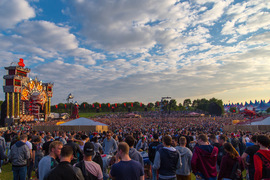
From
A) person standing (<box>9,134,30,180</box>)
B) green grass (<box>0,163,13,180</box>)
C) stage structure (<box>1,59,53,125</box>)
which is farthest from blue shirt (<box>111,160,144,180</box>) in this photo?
stage structure (<box>1,59,53,125</box>)

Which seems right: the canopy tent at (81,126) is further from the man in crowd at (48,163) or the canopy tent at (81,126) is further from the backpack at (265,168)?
the backpack at (265,168)

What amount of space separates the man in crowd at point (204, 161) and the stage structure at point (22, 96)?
172 feet

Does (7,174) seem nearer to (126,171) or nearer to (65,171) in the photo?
(65,171)

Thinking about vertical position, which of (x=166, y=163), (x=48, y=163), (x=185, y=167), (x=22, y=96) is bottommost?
(x=185, y=167)

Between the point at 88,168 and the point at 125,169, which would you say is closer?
the point at 125,169

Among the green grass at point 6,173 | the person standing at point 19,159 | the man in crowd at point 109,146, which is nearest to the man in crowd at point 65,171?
the person standing at point 19,159

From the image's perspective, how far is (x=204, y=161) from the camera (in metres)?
4.40

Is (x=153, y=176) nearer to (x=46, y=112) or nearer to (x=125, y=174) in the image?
(x=125, y=174)

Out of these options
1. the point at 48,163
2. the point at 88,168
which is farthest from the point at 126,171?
the point at 48,163

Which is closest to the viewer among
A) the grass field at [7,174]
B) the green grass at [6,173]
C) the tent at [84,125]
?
the grass field at [7,174]

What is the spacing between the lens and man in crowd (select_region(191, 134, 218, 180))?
14.3 ft

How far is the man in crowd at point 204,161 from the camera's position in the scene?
435cm

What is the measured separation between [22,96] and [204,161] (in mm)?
56545

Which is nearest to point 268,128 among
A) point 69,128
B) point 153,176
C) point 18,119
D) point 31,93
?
point 153,176
